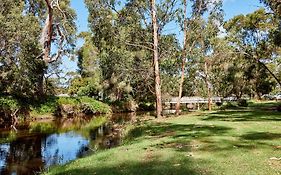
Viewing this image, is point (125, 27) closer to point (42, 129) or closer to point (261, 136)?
point (42, 129)

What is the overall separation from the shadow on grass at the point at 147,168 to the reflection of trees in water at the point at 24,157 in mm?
4288

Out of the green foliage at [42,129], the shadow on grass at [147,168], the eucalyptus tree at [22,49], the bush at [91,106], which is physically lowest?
the green foliage at [42,129]

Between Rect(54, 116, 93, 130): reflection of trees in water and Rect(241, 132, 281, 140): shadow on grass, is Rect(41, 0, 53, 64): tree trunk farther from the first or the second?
Rect(241, 132, 281, 140): shadow on grass

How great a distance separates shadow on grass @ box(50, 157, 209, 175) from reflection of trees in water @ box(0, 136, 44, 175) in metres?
4.29

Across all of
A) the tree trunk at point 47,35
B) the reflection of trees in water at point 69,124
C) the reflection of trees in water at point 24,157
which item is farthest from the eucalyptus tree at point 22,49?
the reflection of trees in water at point 24,157

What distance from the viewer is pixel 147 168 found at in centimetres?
836

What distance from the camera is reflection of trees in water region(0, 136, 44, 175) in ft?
41.9

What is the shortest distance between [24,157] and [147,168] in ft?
29.2

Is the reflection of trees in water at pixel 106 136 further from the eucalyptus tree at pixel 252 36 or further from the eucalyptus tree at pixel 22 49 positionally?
the eucalyptus tree at pixel 252 36

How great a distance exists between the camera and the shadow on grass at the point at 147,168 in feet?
25.8

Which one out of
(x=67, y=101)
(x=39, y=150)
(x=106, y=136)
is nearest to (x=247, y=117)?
(x=106, y=136)

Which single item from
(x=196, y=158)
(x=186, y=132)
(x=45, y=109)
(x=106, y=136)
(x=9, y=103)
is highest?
(x=9, y=103)

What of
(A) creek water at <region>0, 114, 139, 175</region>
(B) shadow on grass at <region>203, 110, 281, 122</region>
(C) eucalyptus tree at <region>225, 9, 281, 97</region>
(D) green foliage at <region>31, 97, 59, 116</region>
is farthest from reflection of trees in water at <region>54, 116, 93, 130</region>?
(C) eucalyptus tree at <region>225, 9, 281, 97</region>

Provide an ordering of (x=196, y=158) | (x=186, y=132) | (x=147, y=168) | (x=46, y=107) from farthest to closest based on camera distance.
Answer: (x=46, y=107), (x=186, y=132), (x=196, y=158), (x=147, y=168)
